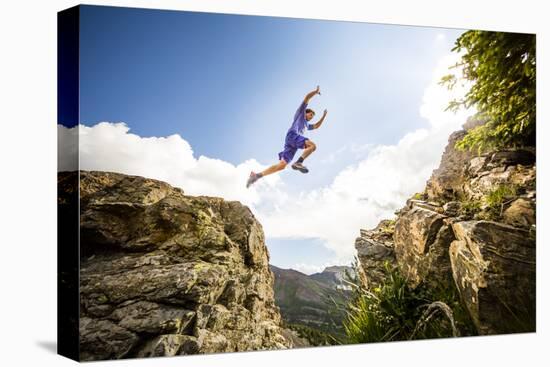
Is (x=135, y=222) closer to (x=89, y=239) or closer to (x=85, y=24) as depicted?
(x=89, y=239)

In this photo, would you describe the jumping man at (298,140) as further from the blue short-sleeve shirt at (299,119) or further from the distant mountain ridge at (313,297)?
the distant mountain ridge at (313,297)

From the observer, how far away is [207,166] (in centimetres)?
Result: 673

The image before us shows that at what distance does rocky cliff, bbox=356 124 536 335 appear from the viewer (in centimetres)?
745

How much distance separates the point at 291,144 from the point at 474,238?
2265mm

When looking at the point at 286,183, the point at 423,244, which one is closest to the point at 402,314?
the point at 423,244

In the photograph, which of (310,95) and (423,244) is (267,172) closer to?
(310,95)

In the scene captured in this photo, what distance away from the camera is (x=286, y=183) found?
716cm

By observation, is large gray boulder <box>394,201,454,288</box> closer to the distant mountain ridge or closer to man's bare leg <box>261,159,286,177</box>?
the distant mountain ridge

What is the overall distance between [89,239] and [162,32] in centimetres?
207

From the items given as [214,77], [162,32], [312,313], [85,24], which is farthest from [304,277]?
[85,24]

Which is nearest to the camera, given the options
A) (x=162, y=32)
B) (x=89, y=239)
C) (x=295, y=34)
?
(x=89, y=239)

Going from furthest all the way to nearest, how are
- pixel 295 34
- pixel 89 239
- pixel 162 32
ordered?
pixel 295 34, pixel 162 32, pixel 89 239

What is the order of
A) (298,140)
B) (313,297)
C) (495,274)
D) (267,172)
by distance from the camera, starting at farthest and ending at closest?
(495,274) < (313,297) < (298,140) < (267,172)

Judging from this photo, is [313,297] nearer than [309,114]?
No
